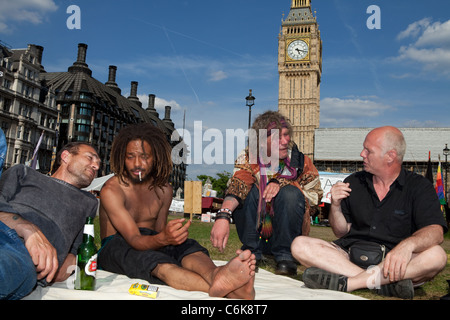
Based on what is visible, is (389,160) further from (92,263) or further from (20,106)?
(20,106)

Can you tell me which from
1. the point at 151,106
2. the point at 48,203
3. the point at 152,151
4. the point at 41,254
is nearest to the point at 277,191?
the point at 152,151

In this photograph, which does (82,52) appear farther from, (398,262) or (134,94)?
(398,262)

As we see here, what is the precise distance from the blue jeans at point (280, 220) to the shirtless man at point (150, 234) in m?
1.02

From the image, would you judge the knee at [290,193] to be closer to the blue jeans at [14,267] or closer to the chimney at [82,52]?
the blue jeans at [14,267]

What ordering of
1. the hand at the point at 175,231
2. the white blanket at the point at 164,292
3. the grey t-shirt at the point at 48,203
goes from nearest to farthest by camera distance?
1. the white blanket at the point at 164,292
2. the hand at the point at 175,231
3. the grey t-shirt at the point at 48,203

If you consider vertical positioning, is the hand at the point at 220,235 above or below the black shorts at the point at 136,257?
above

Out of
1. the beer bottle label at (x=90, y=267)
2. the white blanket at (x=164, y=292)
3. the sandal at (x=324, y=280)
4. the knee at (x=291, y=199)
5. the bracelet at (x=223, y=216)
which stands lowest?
the white blanket at (x=164, y=292)

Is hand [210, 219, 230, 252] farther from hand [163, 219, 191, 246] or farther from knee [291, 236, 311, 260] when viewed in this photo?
hand [163, 219, 191, 246]

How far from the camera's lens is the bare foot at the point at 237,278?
7.60ft

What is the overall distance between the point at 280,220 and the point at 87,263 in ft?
6.90

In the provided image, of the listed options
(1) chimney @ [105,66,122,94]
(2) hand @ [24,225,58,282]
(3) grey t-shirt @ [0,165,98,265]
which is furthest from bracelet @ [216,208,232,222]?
(1) chimney @ [105,66,122,94]

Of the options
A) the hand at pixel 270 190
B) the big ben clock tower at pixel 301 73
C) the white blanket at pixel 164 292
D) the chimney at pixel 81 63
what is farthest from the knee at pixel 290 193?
the big ben clock tower at pixel 301 73

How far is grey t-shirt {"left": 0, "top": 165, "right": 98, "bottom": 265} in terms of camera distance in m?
2.74
